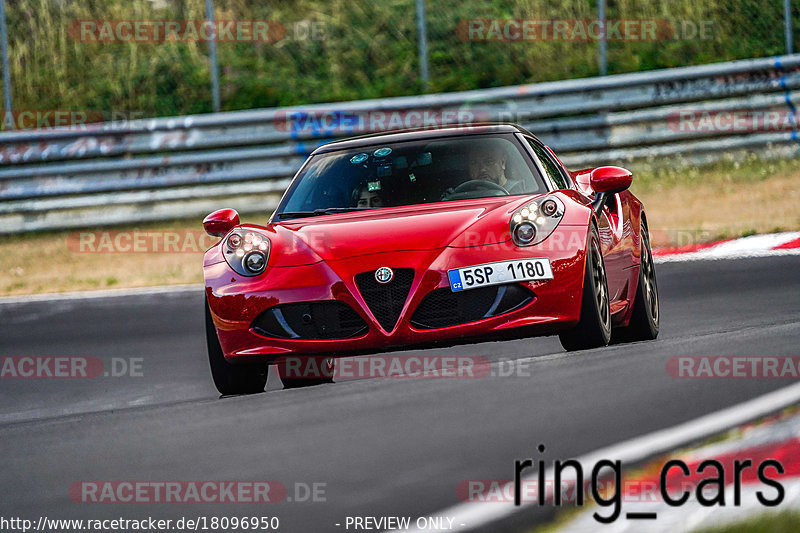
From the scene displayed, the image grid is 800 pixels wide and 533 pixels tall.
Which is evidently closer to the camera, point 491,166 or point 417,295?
point 417,295

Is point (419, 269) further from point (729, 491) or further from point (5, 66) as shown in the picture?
point (5, 66)

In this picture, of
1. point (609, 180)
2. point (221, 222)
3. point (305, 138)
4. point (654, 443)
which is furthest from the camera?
point (305, 138)

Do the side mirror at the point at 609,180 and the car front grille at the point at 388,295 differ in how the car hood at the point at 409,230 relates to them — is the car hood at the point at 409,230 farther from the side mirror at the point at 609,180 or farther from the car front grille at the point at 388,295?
the side mirror at the point at 609,180

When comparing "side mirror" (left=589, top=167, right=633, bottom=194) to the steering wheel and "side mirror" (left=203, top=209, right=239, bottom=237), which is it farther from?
"side mirror" (left=203, top=209, right=239, bottom=237)

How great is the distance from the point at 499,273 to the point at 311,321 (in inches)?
33.9

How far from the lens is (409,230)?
5785 mm

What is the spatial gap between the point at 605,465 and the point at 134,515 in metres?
1.26

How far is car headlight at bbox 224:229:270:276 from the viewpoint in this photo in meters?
5.92

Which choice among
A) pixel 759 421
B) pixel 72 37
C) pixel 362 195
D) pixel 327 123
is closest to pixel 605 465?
pixel 759 421

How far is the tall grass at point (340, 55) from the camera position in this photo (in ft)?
53.1

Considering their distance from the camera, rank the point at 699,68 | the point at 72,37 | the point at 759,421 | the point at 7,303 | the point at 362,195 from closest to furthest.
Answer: the point at 759,421, the point at 362,195, the point at 7,303, the point at 699,68, the point at 72,37

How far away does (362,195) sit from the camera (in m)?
6.64

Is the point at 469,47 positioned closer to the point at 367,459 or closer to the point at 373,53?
the point at 373,53

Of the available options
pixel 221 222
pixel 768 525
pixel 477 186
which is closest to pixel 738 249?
pixel 477 186
